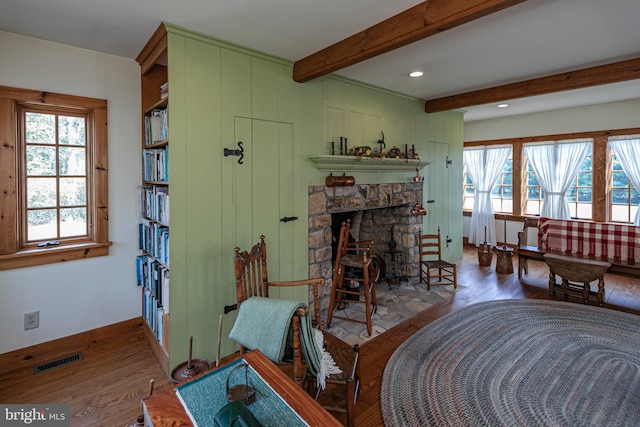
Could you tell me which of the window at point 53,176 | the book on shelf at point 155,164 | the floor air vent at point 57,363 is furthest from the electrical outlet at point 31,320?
the book on shelf at point 155,164

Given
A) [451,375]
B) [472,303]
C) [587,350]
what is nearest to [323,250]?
[451,375]

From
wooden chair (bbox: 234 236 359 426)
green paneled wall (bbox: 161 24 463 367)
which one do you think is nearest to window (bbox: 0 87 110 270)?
green paneled wall (bbox: 161 24 463 367)

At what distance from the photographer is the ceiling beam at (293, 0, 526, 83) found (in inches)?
69.4

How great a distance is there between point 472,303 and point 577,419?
179 centimetres

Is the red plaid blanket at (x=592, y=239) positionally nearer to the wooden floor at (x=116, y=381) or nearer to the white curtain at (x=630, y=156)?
the wooden floor at (x=116, y=381)

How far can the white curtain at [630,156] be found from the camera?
4.87 metres

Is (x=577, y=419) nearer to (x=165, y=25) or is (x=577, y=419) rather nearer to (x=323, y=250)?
(x=323, y=250)

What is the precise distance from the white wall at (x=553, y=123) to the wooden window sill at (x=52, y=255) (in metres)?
6.55

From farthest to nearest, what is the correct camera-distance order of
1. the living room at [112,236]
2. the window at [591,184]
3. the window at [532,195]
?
1. the window at [532,195]
2. the window at [591,184]
3. the living room at [112,236]

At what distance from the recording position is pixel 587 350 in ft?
8.91

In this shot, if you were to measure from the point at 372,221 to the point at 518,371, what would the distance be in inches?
101

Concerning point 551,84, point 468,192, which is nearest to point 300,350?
point 551,84

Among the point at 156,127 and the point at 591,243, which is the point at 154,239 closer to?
the point at 156,127

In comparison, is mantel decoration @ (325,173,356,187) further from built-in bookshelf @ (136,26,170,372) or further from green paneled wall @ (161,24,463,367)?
built-in bookshelf @ (136,26,170,372)
